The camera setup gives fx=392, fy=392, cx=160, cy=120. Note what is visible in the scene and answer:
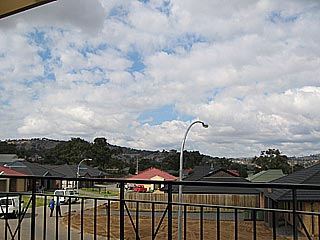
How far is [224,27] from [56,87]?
525cm

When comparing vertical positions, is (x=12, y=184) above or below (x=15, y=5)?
below

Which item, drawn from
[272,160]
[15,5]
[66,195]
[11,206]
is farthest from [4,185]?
[272,160]

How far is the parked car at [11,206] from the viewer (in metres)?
2.41

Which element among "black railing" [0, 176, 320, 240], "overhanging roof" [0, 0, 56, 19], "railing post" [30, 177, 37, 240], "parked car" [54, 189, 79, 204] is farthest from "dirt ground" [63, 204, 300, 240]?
"overhanging roof" [0, 0, 56, 19]

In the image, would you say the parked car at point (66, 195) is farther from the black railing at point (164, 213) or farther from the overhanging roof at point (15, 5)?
the overhanging roof at point (15, 5)

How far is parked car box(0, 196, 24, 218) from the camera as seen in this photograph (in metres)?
2.41

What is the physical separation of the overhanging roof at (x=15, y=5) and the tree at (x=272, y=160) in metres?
3.86

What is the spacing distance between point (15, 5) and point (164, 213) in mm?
1461

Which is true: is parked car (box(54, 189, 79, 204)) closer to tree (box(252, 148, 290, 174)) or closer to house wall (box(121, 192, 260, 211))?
house wall (box(121, 192, 260, 211))

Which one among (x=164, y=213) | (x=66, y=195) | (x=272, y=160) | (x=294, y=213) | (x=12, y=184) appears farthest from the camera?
(x=272, y=160)

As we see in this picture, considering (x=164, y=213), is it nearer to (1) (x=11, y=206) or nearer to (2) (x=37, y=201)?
(2) (x=37, y=201)

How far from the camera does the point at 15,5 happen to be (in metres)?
2.26

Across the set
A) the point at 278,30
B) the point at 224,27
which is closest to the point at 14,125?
the point at 224,27

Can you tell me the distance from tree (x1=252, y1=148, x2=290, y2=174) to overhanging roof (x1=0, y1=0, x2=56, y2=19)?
3.86 meters
